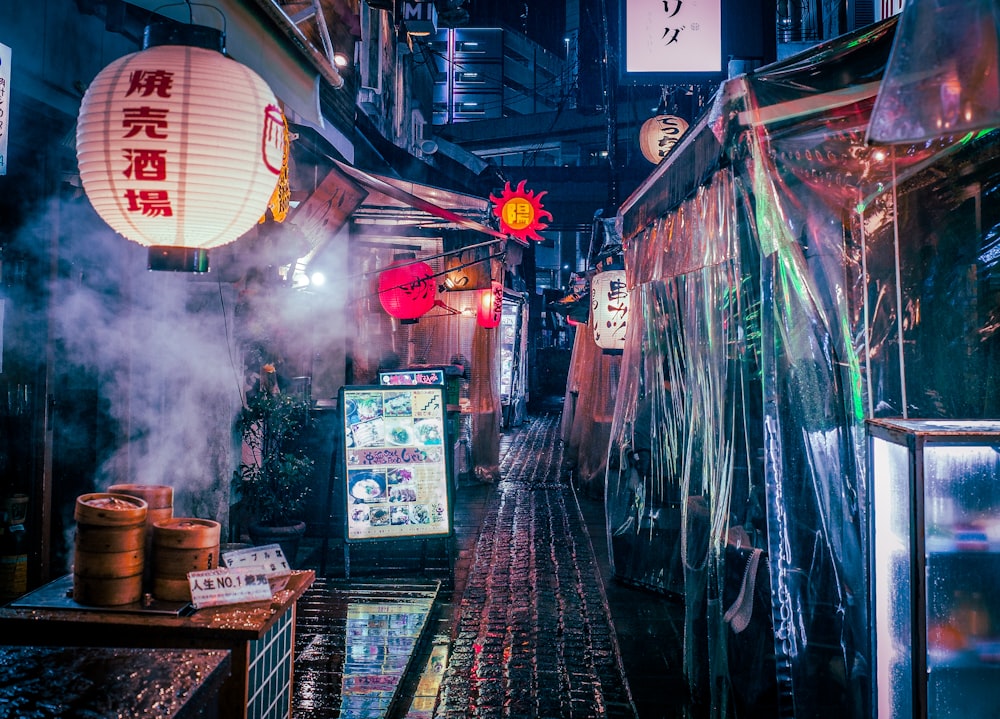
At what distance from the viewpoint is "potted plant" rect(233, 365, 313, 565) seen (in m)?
8.67

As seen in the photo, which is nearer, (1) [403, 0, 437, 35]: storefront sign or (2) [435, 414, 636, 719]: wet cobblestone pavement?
(2) [435, 414, 636, 719]: wet cobblestone pavement

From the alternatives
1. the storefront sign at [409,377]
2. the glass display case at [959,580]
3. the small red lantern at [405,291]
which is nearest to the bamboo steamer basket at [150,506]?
the glass display case at [959,580]

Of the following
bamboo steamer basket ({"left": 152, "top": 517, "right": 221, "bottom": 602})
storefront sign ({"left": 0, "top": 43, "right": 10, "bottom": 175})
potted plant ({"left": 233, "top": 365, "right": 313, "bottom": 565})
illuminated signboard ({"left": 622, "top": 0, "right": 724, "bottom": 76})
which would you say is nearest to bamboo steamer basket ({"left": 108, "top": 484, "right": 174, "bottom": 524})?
bamboo steamer basket ({"left": 152, "top": 517, "right": 221, "bottom": 602})

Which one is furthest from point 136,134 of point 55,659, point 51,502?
point 51,502

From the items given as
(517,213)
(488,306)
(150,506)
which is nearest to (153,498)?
(150,506)

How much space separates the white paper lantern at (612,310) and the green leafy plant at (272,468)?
5.35 metres

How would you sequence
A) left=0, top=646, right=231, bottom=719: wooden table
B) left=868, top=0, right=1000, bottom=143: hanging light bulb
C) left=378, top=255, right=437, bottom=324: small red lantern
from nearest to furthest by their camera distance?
left=0, top=646, right=231, bottom=719: wooden table
left=868, top=0, right=1000, bottom=143: hanging light bulb
left=378, top=255, right=437, bottom=324: small red lantern

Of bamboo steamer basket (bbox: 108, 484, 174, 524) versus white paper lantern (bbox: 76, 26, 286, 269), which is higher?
white paper lantern (bbox: 76, 26, 286, 269)

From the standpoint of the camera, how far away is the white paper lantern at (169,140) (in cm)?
355

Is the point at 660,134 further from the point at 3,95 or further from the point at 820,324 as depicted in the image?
the point at 3,95

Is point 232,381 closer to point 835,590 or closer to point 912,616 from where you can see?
point 835,590

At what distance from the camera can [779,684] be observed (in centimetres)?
429

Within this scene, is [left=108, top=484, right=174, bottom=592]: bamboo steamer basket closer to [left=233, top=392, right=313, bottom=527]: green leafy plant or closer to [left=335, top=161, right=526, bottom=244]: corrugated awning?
[left=233, top=392, right=313, bottom=527]: green leafy plant

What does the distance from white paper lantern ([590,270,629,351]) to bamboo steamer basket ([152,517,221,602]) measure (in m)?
8.90
